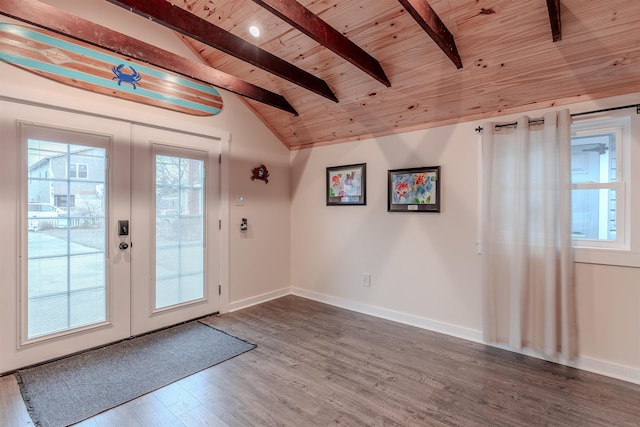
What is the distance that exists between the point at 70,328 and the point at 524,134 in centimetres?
411

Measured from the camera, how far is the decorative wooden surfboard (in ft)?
7.69

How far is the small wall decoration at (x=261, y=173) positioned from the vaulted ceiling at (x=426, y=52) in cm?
99

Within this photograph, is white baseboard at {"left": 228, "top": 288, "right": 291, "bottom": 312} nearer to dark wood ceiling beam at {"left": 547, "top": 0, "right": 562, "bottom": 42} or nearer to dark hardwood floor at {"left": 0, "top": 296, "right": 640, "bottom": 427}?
dark hardwood floor at {"left": 0, "top": 296, "right": 640, "bottom": 427}

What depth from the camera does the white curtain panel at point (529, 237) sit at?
242 cm

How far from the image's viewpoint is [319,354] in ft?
8.74

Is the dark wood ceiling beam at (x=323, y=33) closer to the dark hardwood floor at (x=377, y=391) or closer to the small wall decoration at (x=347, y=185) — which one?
the small wall decoration at (x=347, y=185)

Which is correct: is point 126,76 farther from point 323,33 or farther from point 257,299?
point 257,299

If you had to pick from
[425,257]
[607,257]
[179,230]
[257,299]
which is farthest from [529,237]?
[179,230]

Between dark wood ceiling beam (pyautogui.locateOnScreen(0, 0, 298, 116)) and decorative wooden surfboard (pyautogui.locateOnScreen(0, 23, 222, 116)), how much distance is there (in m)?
0.66

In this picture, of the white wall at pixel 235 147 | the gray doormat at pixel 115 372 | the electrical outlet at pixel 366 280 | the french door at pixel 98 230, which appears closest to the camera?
the gray doormat at pixel 115 372

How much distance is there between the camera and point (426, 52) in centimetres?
246

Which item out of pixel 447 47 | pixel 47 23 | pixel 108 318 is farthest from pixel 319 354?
pixel 47 23

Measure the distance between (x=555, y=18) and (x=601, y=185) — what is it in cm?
135

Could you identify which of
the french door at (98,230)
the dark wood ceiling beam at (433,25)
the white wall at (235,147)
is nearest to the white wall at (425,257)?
the white wall at (235,147)
